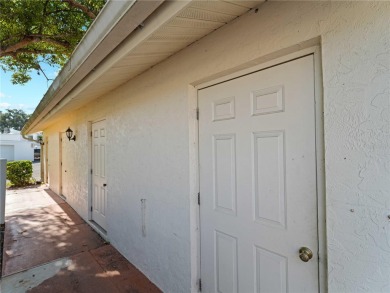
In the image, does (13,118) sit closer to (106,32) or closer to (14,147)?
(14,147)

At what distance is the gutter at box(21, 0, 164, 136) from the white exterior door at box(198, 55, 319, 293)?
857 mm

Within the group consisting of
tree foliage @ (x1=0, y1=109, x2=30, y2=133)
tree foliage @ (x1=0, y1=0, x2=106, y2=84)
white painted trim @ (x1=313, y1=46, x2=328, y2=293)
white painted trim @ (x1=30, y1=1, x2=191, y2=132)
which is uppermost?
tree foliage @ (x1=0, y1=109, x2=30, y2=133)

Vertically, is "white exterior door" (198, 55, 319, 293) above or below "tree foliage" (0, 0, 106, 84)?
below

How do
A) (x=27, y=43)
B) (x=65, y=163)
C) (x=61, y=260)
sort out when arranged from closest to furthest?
1. (x=61, y=260)
2. (x=27, y=43)
3. (x=65, y=163)

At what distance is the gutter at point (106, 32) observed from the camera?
1.46 m

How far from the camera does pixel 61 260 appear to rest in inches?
140

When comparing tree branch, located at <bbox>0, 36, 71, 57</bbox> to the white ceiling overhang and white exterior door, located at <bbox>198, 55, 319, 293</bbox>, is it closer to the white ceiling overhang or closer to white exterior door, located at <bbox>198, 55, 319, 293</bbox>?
the white ceiling overhang

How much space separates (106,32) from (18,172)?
11.8 meters

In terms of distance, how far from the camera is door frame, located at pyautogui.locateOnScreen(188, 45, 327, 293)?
1408 millimetres

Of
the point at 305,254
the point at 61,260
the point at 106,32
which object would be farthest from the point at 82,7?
the point at 305,254

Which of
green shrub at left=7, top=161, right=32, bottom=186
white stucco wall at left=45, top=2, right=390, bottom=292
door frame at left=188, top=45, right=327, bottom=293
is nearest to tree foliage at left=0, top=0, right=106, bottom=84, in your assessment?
white stucco wall at left=45, top=2, right=390, bottom=292

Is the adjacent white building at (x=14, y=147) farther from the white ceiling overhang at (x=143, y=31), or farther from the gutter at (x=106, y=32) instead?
the white ceiling overhang at (x=143, y=31)

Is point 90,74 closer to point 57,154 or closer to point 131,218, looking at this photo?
point 131,218

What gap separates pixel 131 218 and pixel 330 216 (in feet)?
9.27
